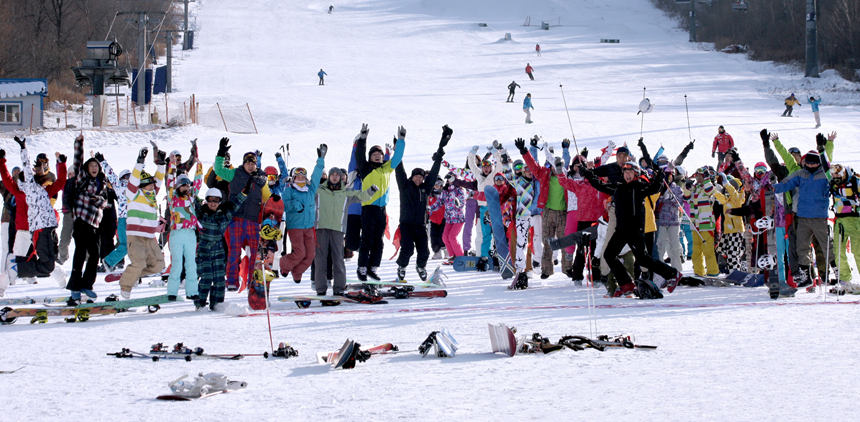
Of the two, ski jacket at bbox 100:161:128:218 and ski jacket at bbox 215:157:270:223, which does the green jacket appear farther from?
ski jacket at bbox 100:161:128:218

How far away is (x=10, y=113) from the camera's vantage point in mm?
44656

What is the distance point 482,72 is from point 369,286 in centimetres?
4710

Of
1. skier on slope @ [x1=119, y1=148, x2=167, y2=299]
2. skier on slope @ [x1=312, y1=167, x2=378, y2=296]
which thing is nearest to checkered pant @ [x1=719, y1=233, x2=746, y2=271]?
skier on slope @ [x1=312, y1=167, x2=378, y2=296]

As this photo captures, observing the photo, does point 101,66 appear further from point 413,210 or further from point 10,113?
point 413,210

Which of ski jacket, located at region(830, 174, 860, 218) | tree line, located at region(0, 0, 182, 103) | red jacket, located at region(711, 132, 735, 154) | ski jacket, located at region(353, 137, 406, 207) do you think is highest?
tree line, located at region(0, 0, 182, 103)

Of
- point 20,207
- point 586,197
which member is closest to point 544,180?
point 586,197

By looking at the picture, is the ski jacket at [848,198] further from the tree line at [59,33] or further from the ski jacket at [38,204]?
the tree line at [59,33]

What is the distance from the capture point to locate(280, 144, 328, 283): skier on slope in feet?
37.9

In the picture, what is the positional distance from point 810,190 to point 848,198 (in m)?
0.43

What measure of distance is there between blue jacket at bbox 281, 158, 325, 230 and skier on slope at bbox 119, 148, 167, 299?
1516 mm

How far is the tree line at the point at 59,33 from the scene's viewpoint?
6750 centimetres

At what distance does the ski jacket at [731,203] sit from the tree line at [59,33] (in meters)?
50.7

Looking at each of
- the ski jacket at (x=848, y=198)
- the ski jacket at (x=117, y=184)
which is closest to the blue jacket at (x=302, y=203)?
the ski jacket at (x=117, y=184)

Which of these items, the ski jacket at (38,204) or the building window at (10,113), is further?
the building window at (10,113)
